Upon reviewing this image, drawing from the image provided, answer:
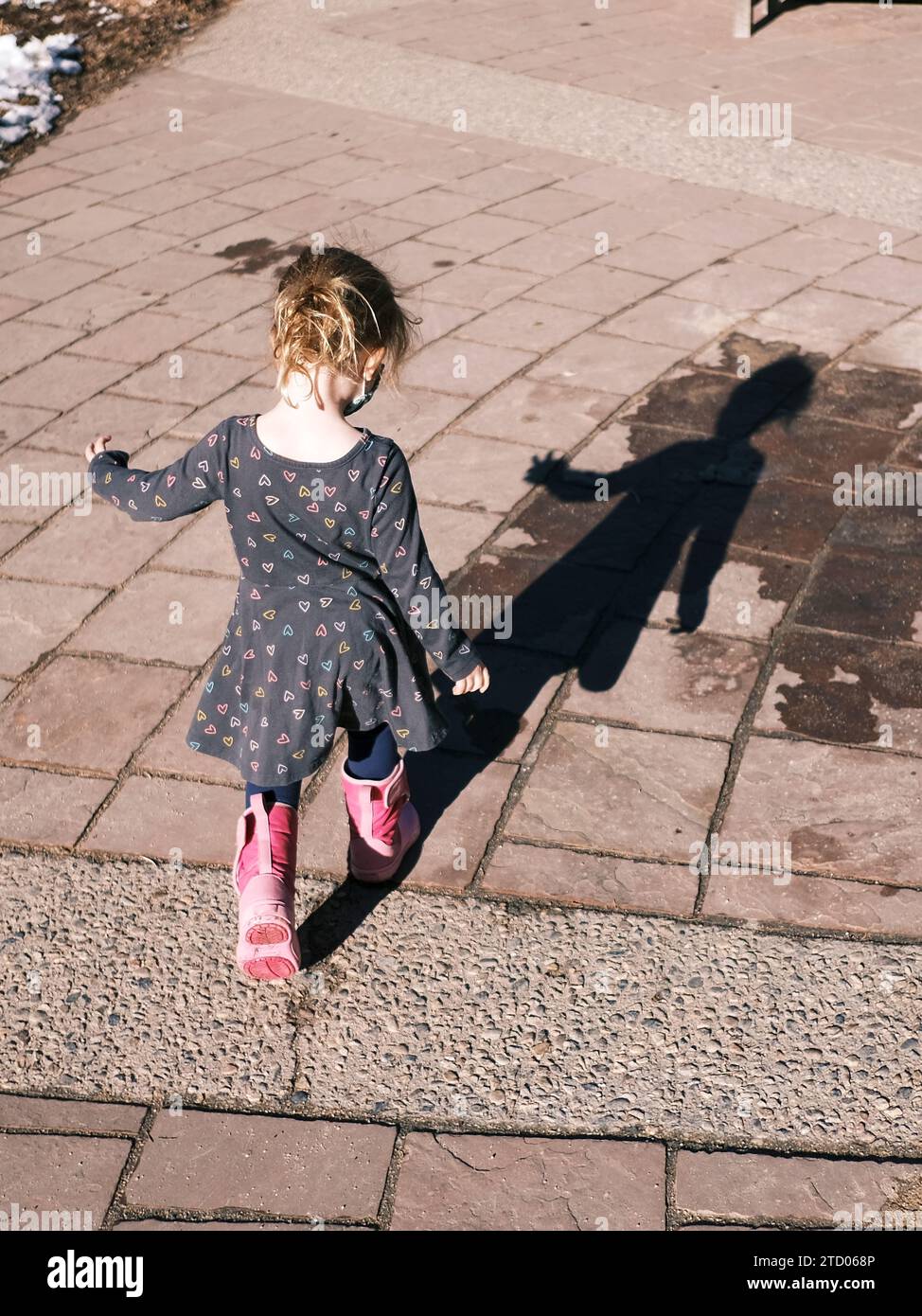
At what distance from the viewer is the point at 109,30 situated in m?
9.95

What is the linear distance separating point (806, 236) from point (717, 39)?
4.15 meters

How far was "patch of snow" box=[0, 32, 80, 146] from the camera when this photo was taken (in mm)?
8319

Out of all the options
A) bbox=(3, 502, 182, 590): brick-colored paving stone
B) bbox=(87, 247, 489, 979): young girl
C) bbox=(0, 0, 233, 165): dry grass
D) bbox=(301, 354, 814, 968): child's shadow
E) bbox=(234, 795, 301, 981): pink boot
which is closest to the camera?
bbox=(87, 247, 489, 979): young girl

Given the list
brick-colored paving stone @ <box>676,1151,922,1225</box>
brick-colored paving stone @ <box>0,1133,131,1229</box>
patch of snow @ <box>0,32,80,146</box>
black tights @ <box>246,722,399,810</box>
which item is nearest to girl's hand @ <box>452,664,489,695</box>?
black tights @ <box>246,722,399,810</box>

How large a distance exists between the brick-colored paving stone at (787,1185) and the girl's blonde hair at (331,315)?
172 centimetres

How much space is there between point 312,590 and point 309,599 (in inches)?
0.9

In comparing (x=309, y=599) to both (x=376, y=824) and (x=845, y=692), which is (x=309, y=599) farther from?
(x=845, y=692)

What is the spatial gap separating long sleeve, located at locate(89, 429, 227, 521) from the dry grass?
687 centimetres

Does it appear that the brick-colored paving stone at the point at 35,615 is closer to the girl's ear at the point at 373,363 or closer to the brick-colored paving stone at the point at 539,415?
the brick-colored paving stone at the point at 539,415

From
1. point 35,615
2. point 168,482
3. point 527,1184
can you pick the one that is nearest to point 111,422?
point 35,615

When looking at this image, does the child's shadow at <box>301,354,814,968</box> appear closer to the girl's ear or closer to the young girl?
the young girl

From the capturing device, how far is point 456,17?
10492 mm

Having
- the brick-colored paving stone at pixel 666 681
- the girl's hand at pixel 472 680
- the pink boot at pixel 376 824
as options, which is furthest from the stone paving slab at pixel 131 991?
the brick-colored paving stone at pixel 666 681

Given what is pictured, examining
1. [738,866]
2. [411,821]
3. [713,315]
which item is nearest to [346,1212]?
[411,821]
